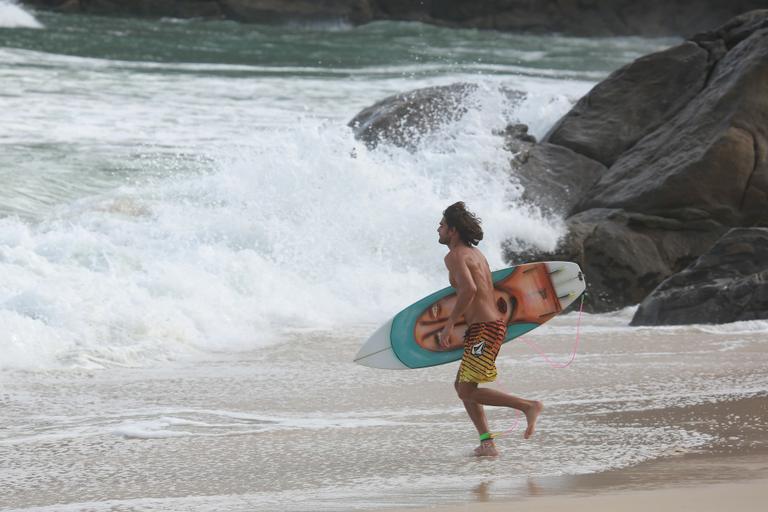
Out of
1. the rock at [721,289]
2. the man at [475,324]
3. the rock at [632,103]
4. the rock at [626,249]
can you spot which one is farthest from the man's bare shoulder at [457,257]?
the rock at [632,103]

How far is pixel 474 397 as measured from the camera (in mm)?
5398

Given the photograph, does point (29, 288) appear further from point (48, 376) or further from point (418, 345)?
point (418, 345)

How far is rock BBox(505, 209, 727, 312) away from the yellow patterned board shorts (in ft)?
15.2

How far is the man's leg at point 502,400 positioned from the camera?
17.5 feet

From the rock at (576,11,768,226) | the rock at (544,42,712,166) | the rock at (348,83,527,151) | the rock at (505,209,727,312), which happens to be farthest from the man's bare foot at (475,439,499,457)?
the rock at (348,83,527,151)

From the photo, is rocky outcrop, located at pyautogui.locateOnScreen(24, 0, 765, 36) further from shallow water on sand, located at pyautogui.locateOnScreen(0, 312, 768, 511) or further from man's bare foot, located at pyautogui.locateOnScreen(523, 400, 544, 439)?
man's bare foot, located at pyautogui.locateOnScreen(523, 400, 544, 439)

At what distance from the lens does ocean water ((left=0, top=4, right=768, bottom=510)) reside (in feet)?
17.2

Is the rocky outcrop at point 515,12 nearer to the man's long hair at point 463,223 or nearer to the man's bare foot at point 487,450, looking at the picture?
the man's long hair at point 463,223

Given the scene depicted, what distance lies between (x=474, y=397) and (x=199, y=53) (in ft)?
78.3

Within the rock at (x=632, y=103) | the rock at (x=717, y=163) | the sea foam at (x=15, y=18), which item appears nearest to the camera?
the rock at (x=717, y=163)

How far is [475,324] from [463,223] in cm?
45

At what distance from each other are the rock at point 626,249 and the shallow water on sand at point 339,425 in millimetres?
2076

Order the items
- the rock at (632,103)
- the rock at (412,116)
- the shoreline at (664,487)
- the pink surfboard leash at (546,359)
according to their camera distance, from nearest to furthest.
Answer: the shoreline at (664,487), the pink surfboard leash at (546,359), the rock at (632,103), the rock at (412,116)

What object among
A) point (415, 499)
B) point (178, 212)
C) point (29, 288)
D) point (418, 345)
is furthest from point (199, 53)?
point (415, 499)
